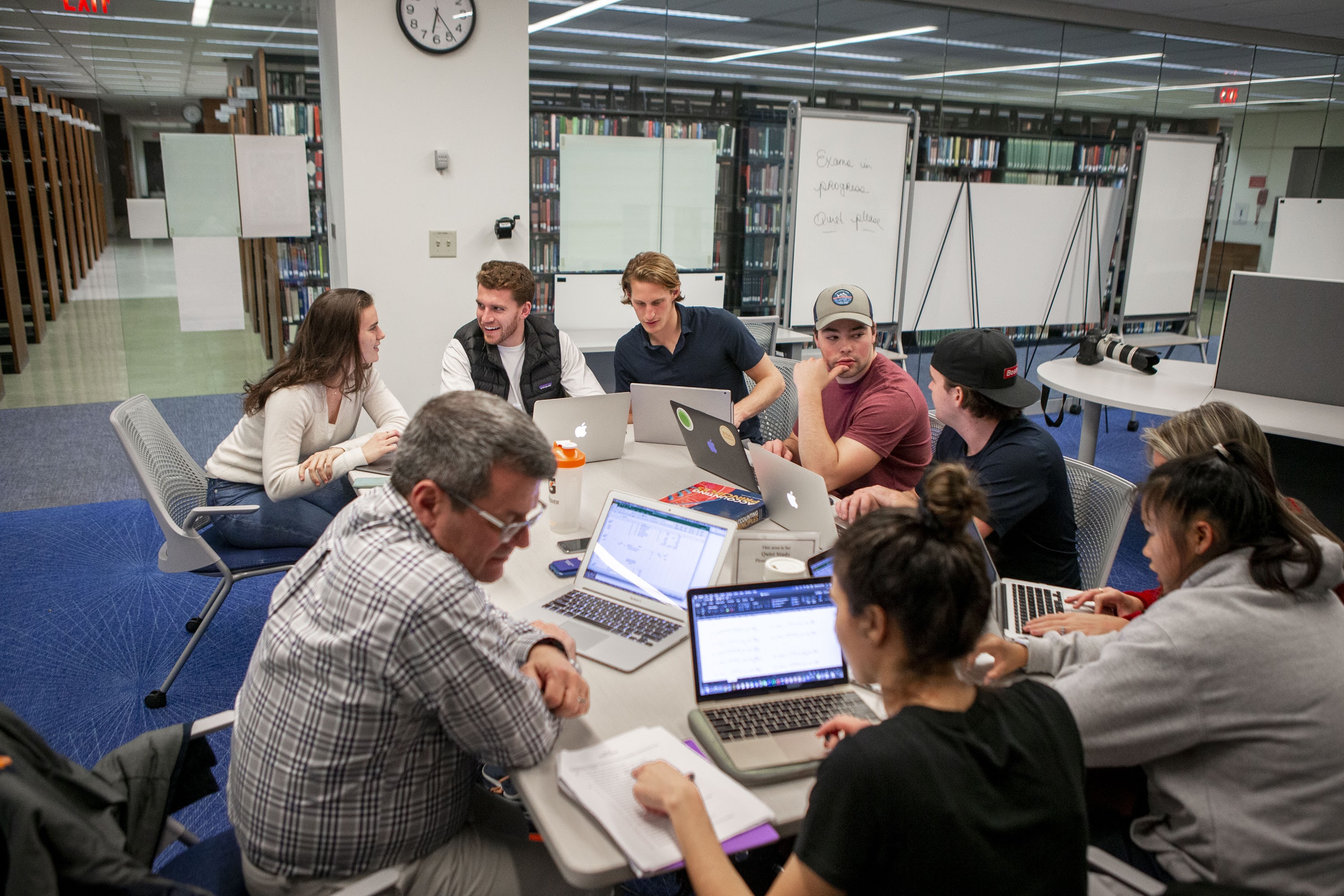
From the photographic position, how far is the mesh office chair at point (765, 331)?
502 centimetres

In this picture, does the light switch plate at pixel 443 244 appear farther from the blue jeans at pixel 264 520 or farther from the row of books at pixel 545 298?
the blue jeans at pixel 264 520

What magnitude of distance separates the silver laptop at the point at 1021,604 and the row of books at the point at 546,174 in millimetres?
3949

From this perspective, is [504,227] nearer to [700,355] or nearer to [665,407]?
[700,355]

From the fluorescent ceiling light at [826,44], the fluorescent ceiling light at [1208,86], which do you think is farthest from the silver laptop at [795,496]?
the fluorescent ceiling light at [1208,86]

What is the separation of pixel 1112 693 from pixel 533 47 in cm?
494

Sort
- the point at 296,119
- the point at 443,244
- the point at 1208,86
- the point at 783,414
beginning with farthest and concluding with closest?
the point at 1208,86
the point at 296,119
the point at 443,244
the point at 783,414

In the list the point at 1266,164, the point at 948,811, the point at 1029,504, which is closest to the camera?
the point at 948,811

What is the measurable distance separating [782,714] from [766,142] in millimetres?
5175

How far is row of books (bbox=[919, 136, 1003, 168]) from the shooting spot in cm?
655

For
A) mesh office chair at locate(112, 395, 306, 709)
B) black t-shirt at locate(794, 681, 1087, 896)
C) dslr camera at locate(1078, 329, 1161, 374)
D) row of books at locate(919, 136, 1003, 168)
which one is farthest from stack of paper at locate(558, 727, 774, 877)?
row of books at locate(919, 136, 1003, 168)

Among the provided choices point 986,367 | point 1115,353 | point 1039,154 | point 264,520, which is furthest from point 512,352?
point 1039,154

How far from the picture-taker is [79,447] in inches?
202

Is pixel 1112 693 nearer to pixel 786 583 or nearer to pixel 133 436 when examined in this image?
pixel 786 583

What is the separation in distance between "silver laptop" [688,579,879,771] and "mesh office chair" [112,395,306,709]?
167cm
